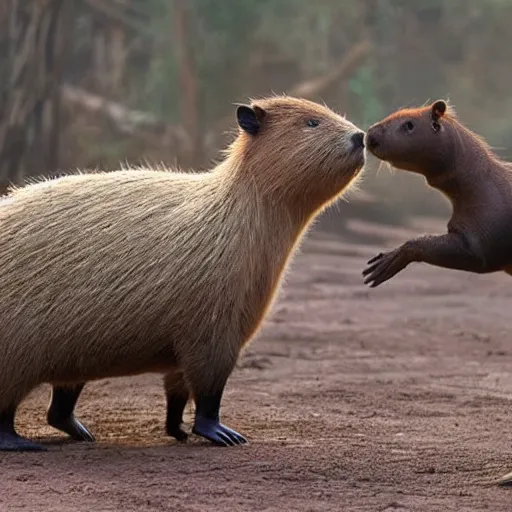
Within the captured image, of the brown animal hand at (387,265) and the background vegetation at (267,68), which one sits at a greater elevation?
the background vegetation at (267,68)

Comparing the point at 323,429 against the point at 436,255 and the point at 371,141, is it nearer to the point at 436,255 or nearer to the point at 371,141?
the point at 436,255

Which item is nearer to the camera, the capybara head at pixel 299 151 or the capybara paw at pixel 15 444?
the capybara paw at pixel 15 444

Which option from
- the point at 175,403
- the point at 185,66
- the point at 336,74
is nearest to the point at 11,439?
the point at 175,403

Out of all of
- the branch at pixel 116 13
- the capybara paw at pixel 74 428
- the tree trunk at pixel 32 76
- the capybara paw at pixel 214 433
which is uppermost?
the branch at pixel 116 13

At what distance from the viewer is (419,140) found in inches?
191

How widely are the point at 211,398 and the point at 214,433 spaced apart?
164mm

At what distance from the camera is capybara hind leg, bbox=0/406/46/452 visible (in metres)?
4.91

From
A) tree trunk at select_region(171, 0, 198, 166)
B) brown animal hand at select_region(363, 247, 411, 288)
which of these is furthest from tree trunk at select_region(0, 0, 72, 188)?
brown animal hand at select_region(363, 247, 411, 288)

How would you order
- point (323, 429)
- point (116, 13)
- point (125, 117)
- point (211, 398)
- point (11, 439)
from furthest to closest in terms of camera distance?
point (116, 13) → point (125, 117) → point (323, 429) → point (211, 398) → point (11, 439)

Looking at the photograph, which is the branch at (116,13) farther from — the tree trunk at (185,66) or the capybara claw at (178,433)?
the capybara claw at (178,433)

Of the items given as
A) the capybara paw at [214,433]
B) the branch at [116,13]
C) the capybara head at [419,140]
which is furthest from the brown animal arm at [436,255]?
the branch at [116,13]

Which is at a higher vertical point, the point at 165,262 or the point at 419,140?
the point at 419,140

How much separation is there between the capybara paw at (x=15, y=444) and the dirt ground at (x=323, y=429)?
9 centimetres

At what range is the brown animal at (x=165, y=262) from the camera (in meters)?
4.93
